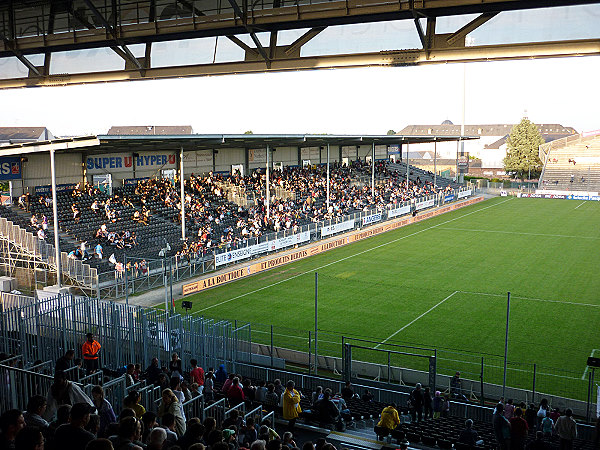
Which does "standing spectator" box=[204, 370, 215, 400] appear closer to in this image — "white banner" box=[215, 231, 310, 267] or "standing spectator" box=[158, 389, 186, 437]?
"standing spectator" box=[158, 389, 186, 437]

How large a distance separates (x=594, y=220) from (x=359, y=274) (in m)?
31.9

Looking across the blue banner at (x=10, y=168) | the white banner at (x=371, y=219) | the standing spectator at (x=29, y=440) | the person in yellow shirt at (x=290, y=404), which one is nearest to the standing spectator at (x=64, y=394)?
the standing spectator at (x=29, y=440)

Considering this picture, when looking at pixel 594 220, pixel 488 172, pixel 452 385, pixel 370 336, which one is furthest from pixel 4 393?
pixel 488 172

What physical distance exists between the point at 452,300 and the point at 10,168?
23.2 meters

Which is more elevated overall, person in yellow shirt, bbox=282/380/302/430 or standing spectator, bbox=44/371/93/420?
standing spectator, bbox=44/371/93/420

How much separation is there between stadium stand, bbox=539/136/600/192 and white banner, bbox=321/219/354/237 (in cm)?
4701

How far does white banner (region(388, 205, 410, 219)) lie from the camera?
51.8 metres

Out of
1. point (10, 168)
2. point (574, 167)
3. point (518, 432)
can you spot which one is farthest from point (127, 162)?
point (574, 167)

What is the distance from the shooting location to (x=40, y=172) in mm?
32344

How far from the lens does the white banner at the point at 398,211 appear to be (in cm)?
5175

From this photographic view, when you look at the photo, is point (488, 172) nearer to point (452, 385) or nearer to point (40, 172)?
point (40, 172)

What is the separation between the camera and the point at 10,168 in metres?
30.4

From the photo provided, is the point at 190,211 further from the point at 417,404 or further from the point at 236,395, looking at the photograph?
the point at 236,395

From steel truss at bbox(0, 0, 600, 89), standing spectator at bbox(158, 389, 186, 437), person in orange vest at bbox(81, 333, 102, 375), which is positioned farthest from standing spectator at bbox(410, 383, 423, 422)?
steel truss at bbox(0, 0, 600, 89)
